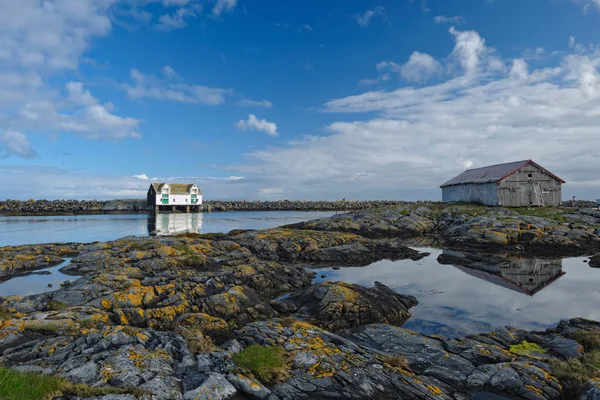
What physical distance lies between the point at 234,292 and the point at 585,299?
21.4 meters

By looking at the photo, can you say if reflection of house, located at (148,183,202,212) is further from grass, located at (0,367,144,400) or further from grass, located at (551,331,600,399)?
grass, located at (551,331,600,399)

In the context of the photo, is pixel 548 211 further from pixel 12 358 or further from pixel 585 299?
pixel 12 358

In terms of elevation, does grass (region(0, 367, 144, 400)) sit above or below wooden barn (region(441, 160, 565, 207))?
below

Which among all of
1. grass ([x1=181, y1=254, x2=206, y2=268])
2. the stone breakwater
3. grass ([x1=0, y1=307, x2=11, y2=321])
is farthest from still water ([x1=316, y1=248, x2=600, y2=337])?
the stone breakwater

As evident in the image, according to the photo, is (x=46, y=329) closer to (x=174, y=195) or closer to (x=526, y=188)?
(x=526, y=188)

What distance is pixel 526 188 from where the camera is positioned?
187 ft

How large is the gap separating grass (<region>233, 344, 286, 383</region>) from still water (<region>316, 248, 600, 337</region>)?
338 inches

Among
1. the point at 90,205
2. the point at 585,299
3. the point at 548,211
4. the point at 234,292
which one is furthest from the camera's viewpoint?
the point at 90,205

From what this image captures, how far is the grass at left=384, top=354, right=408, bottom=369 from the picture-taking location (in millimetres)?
10125

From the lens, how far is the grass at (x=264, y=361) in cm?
891

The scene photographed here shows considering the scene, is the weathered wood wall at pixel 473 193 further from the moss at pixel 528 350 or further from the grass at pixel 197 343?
the grass at pixel 197 343

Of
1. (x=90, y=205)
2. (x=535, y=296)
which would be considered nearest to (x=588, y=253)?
(x=535, y=296)

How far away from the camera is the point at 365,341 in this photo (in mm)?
12859

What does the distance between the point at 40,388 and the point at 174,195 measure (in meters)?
131
